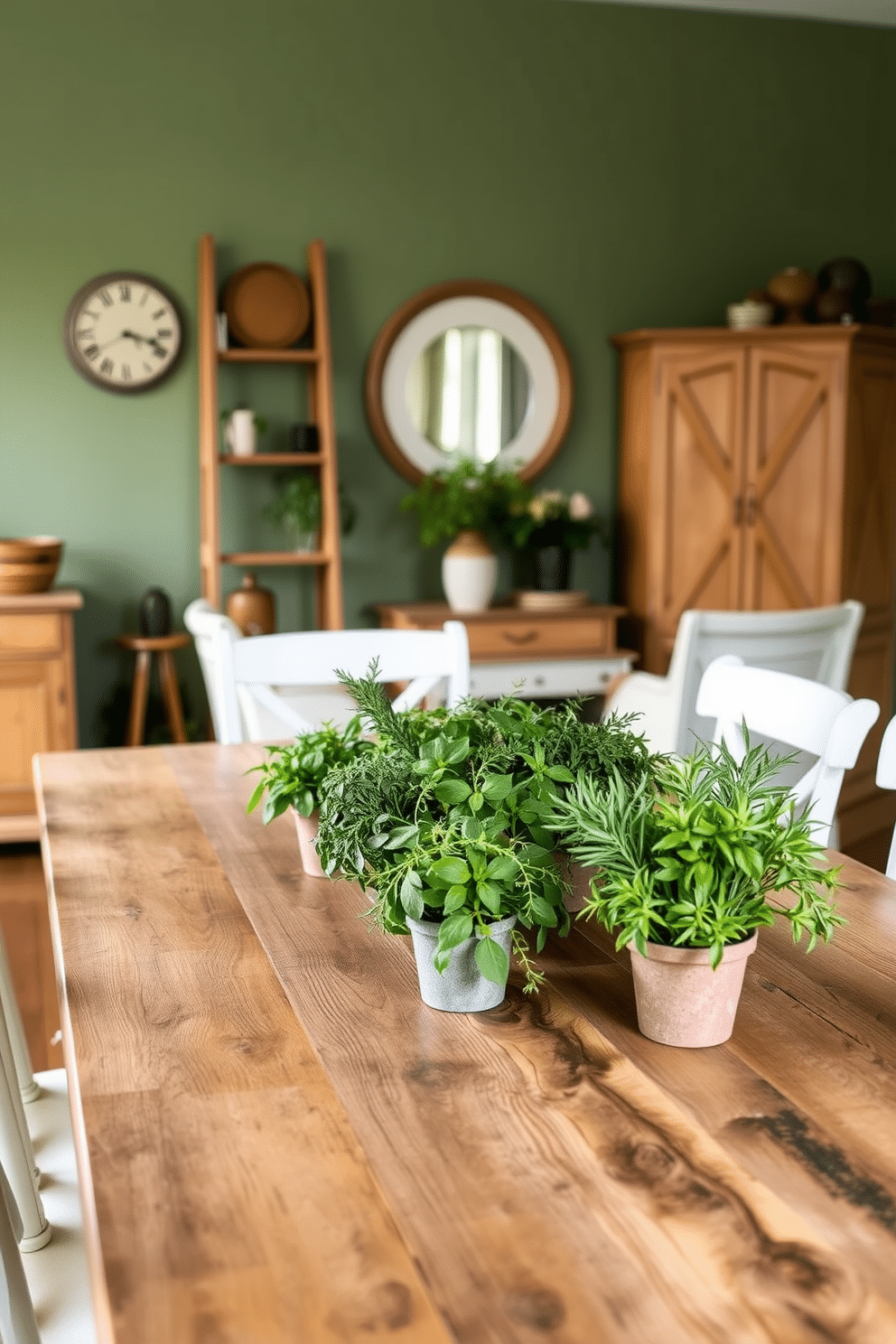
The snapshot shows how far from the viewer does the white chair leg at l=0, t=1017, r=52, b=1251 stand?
52.9 inches

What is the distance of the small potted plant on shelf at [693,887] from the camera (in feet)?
3.28

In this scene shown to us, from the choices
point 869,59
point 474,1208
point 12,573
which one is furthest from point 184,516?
point 474,1208

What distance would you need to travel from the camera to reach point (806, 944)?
1.29 meters

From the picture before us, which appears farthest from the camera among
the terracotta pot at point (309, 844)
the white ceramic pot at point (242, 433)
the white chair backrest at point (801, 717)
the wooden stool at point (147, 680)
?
the white ceramic pot at point (242, 433)

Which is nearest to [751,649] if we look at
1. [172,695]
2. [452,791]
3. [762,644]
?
[762,644]

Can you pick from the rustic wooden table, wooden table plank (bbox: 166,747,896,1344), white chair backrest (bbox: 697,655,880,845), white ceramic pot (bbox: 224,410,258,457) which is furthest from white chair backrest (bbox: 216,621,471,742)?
white ceramic pot (bbox: 224,410,258,457)

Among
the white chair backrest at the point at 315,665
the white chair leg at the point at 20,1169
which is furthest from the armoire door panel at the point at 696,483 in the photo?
the white chair leg at the point at 20,1169

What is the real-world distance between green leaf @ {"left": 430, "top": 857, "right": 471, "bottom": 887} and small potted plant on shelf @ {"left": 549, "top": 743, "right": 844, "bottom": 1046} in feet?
0.33

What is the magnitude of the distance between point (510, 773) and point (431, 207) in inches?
159

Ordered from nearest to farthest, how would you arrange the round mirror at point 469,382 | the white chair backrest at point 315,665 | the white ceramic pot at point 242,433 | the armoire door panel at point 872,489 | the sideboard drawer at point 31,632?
the white chair backrest at point 315,665 → the sideboard drawer at point 31,632 → the white ceramic pot at point 242,433 → the armoire door panel at point 872,489 → the round mirror at point 469,382

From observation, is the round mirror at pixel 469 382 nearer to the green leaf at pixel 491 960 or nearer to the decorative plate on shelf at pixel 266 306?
the decorative plate on shelf at pixel 266 306

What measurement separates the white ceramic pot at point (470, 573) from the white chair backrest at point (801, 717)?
8.21ft

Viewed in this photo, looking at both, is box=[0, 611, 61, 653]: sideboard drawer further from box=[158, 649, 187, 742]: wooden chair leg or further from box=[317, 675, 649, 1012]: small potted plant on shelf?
box=[317, 675, 649, 1012]: small potted plant on shelf

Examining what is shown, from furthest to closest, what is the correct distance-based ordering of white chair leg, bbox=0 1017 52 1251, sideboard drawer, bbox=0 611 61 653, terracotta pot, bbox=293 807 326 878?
sideboard drawer, bbox=0 611 61 653
terracotta pot, bbox=293 807 326 878
white chair leg, bbox=0 1017 52 1251
